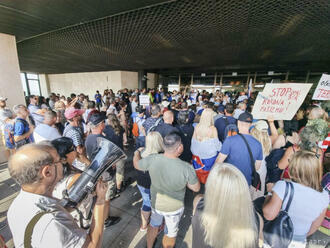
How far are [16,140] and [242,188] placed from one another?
12.9 ft

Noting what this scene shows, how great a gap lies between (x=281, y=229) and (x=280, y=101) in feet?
7.08

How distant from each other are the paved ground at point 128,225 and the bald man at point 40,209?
1.28m

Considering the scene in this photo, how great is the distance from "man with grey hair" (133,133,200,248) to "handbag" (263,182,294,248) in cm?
65

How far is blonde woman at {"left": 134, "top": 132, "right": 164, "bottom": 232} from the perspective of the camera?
178cm

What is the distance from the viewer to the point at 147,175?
6.16ft

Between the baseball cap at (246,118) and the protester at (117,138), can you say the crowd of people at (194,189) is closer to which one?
the baseball cap at (246,118)

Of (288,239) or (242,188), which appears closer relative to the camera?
(242,188)

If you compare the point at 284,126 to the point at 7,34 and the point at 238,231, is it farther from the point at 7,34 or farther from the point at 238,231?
the point at 7,34

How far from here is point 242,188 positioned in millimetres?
937

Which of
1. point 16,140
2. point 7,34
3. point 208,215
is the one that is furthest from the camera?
point 7,34

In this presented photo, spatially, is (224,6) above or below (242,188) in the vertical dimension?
above

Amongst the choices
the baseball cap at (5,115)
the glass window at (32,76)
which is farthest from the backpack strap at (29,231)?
the glass window at (32,76)

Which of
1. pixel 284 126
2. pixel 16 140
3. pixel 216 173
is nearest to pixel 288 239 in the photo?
pixel 216 173

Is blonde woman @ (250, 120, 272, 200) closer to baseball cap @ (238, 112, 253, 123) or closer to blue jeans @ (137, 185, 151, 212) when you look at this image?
baseball cap @ (238, 112, 253, 123)
